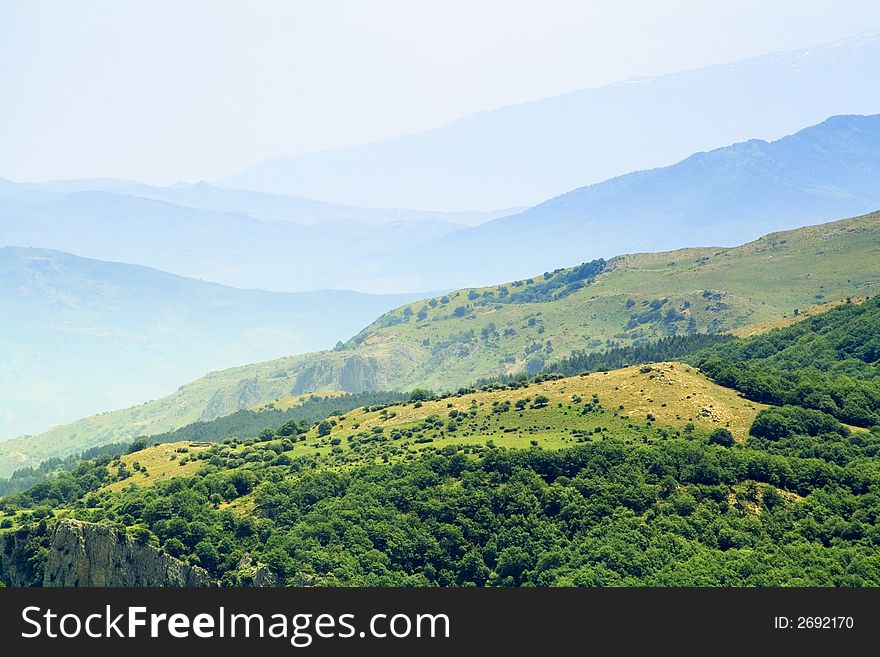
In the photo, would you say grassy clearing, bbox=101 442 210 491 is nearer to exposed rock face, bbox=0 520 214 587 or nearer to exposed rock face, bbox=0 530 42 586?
exposed rock face, bbox=0 530 42 586

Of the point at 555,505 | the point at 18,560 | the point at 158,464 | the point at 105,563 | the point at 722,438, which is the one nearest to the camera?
the point at 105,563

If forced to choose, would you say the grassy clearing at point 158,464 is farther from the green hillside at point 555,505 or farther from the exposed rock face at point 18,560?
the exposed rock face at point 18,560

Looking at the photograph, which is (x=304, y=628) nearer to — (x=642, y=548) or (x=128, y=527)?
(x=642, y=548)

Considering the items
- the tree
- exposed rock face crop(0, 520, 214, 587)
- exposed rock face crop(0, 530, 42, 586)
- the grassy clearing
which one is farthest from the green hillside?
the grassy clearing

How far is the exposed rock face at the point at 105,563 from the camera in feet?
418

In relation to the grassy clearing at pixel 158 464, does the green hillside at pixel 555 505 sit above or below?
below

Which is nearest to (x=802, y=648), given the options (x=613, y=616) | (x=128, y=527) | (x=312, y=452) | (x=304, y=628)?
(x=613, y=616)

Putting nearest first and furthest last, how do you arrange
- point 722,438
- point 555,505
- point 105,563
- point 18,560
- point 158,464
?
point 105,563, point 555,505, point 18,560, point 722,438, point 158,464

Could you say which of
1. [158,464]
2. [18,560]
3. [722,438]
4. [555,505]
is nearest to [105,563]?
[18,560]

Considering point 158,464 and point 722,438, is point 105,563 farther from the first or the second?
point 722,438

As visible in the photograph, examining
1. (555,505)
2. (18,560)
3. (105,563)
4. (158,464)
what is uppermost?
(158,464)

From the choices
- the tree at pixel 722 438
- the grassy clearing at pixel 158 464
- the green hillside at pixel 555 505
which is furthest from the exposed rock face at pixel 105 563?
the tree at pixel 722 438

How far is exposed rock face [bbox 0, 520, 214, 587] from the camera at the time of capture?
127375 mm

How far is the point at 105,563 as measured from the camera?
12850cm
